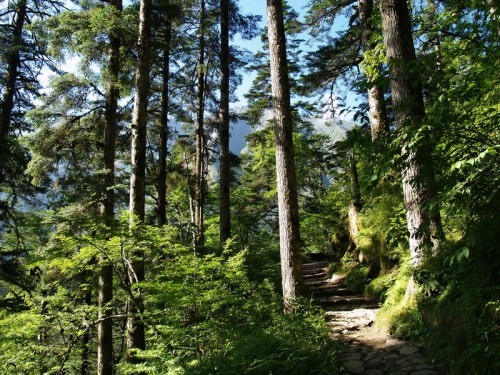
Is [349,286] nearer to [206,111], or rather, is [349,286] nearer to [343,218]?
[343,218]

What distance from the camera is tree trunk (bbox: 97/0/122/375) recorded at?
773 centimetres

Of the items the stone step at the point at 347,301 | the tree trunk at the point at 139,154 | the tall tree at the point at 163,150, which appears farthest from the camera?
the tall tree at the point at 163,150

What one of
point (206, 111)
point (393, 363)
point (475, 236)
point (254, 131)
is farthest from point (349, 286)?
point (254, 131)

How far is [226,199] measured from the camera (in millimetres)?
11555

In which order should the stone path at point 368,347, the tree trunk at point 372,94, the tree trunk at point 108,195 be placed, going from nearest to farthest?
the stone path at point 368,347 → the tree trunk at point 108,195 → the tree trunk at point 372,94

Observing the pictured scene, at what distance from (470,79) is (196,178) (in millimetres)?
12622

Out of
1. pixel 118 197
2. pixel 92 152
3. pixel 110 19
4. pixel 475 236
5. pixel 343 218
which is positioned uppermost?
pixel 110 19

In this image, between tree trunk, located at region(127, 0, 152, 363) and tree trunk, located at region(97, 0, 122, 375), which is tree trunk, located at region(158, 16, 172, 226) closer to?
tree trunk, located at region(97, 0, 122, 375)

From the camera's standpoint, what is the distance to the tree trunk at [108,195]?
7.73 meters

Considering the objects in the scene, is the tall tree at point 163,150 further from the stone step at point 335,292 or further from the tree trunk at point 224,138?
the stone step at point 335,292

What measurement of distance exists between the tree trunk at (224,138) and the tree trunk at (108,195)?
3700 millimetres

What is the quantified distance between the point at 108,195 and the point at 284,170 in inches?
168

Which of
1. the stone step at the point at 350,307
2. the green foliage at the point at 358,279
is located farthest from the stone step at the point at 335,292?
the stone step at the point at 350,307

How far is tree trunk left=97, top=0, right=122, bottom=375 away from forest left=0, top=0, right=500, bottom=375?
0.05 m
